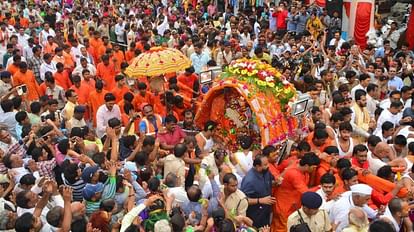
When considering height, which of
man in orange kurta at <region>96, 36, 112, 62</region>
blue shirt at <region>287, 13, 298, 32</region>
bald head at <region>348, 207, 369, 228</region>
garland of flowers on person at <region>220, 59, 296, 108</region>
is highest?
garland of flowers on person at <region>220, 59, 296, 108</region>

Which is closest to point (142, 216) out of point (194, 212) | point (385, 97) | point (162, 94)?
point (194, 212)

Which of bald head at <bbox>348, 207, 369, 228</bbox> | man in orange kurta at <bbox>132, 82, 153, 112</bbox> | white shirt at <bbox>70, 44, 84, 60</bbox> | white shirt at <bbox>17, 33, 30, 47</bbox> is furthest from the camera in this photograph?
white shirt at <bbox>17, 33, 30, 47</bbox>

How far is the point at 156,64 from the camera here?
8.78m

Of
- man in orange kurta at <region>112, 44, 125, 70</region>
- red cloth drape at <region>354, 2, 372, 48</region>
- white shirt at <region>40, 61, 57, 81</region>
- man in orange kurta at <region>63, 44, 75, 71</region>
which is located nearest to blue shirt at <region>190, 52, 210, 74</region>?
man in orange kurta at <region>112, 44, 125, 70</region>

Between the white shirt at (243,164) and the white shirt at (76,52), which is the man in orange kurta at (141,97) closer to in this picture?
the white shirt at (243,164)

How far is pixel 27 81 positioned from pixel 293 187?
5.81 meters

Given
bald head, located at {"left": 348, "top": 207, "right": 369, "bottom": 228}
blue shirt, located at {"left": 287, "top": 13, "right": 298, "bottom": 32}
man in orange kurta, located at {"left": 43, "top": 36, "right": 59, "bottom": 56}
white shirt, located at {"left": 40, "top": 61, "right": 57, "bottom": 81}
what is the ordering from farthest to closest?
blue shirt, located at {"left": 287, "top": 13, "right": 298, "bottom": 32} < man in orange kurta, located at {"left": 43, "top": 36, "right": 59, "bottom": 56} < white shirt, located at {"left": 40, "top": 61, "right": 57, "bottom": 81} < bald head, located at {"left": 348, "top": 207, "right": 369, "bottom": 228}

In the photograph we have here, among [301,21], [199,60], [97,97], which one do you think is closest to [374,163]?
[97,97]

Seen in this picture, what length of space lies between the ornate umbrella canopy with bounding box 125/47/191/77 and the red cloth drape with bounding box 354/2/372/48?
324 inches

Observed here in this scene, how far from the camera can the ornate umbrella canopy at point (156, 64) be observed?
28.5ft

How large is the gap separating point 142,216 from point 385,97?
20.5ft

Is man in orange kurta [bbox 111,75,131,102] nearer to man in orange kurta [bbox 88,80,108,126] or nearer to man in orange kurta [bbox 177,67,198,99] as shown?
man in orange kurta [bbox 88,80,108,126]

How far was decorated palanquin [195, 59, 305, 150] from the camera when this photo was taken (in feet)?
25.9

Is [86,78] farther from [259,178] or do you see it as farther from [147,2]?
[147,2]
